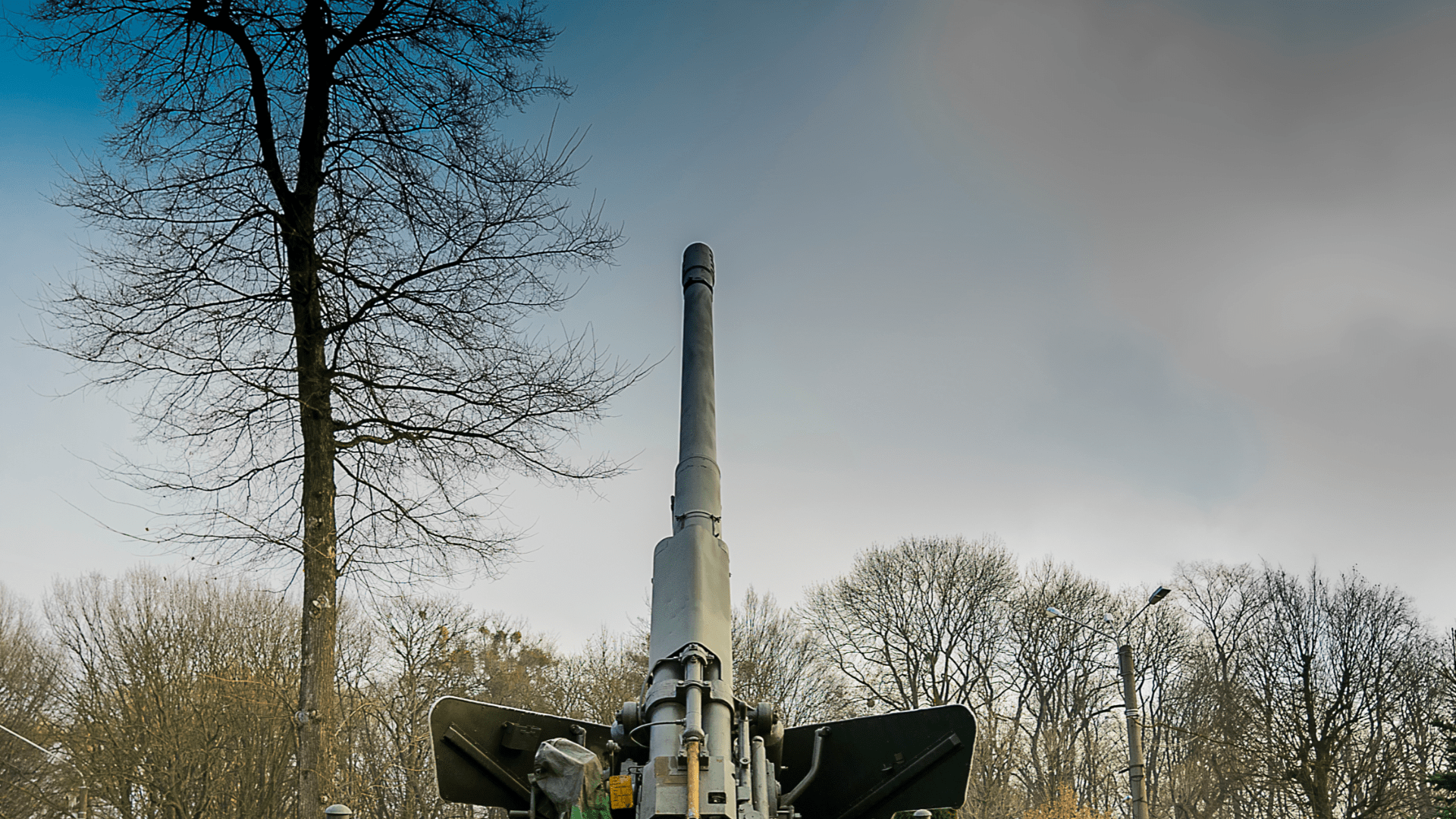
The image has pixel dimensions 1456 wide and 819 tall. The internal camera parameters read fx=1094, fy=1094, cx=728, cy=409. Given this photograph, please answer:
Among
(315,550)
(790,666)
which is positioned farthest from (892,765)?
(790,666)

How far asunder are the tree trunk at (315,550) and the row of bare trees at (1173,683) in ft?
74.9

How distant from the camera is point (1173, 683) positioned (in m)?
36.4

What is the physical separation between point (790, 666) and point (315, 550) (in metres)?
23.0

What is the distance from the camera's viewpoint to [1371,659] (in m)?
29.5

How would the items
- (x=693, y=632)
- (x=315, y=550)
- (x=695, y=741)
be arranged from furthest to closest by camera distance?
(x=315, y=550), (x=693, y=632), (x=695, y=741)

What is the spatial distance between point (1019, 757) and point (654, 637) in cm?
3200

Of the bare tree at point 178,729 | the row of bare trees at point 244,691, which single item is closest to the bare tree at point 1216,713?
the row of bare trees at point 244,691

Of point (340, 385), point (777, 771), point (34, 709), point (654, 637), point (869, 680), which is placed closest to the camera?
point (654, 637)

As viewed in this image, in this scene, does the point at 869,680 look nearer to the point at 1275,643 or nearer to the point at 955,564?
the point at 955,564

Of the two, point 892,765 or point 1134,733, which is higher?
point 1134,733

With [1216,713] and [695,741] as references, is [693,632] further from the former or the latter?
[1216,713]

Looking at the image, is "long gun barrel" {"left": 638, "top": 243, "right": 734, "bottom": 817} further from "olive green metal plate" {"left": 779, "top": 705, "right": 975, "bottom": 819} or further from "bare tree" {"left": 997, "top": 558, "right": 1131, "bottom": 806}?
"bare tree" {"left": 997, "top": 558, "right": 1131, "bottom": 806}

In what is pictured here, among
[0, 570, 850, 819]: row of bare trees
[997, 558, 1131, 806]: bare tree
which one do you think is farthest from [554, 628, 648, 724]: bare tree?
[997, 558, 1131, 806]: bare tree

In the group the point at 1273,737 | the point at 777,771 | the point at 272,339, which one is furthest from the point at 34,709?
the point at 1273,737
